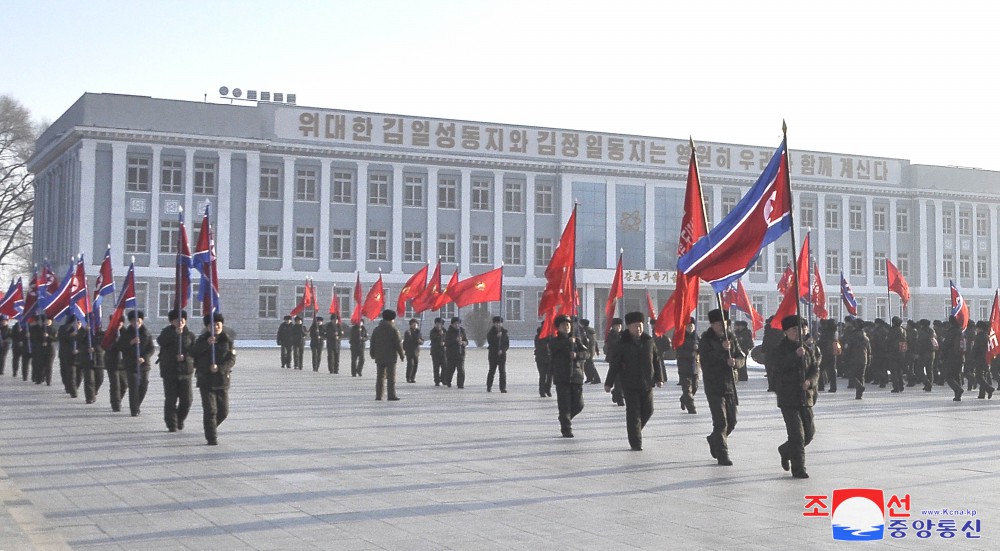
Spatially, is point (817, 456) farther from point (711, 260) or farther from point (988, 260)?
point (988, 260)

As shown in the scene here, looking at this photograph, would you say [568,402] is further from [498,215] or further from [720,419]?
[498,215]

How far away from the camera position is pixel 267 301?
56312 millimetres

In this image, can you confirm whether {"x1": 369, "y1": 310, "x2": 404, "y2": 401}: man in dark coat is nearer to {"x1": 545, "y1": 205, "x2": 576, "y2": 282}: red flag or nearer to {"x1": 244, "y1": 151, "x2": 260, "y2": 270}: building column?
{"x1": 545, "y1": 205, "x2": 576, "y2": 282}: red flag

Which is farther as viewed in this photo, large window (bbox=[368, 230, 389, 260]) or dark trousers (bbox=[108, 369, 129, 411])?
large window (bbox=[368, 230, 389, 260])

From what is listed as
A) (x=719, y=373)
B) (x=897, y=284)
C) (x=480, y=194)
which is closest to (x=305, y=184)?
(x=480, y=194)

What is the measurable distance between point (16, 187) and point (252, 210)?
19876 mm

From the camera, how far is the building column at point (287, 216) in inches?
2240

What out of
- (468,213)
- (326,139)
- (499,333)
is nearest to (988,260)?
(468,213)

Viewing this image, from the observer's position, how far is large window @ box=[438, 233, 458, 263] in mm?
60562

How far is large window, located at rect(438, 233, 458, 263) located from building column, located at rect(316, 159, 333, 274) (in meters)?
6.34

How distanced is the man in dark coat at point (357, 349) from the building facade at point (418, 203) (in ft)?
84.5

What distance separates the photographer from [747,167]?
67.6 m

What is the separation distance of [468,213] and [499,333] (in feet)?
125

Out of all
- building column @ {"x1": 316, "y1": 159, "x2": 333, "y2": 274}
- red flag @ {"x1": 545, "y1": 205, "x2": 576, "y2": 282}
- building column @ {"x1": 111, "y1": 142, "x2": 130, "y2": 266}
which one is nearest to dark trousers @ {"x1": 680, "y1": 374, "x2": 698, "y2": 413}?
red flag @ {"x1": 545, "y1": 205, "x2": 576, "y2": 282}
